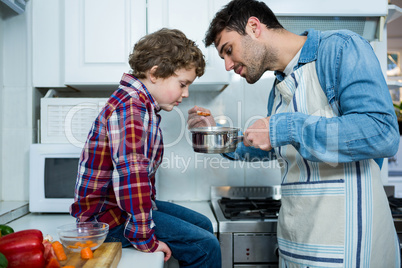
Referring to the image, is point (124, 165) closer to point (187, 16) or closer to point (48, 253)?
point (48, 253)

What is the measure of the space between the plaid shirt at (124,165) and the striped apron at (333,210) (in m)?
0.46

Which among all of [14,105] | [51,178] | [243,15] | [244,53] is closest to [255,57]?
[244,53]

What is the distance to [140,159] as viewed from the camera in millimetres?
1111

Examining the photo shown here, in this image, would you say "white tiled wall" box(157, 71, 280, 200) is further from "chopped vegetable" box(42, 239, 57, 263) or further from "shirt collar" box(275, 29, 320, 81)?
"chopped vegetable" box(42, 239, 57, 263)

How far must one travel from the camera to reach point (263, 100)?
2.09 meters

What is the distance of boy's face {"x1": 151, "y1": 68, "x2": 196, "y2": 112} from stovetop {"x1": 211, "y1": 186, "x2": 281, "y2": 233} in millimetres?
558

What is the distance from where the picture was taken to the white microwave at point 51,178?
5.62 ft

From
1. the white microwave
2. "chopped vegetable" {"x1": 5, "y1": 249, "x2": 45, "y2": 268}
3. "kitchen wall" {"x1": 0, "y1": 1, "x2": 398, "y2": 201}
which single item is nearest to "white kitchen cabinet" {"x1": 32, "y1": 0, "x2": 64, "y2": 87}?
the white microwave

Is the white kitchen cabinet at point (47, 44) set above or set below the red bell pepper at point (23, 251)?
above

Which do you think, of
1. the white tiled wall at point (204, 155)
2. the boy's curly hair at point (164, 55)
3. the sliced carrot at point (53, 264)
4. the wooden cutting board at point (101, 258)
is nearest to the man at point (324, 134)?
the boy's curly hair at point (164, 55)

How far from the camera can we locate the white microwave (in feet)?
5.62

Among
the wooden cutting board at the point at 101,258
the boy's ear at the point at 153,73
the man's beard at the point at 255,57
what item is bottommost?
the wooden cutting board at the point at 101,258

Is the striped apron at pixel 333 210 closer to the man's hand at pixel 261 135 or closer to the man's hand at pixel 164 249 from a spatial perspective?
the man's hand at pixel 261 135

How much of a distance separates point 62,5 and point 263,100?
1.17 metres
